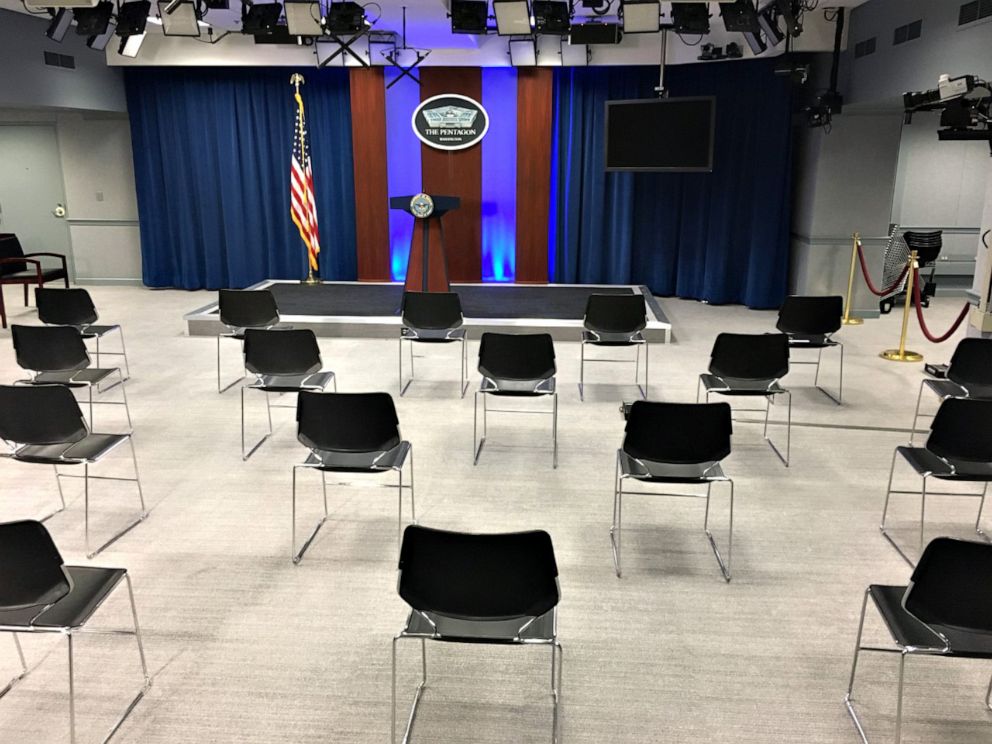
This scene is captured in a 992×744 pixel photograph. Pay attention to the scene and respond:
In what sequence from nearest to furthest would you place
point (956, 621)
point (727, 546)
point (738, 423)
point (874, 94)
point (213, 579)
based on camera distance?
point (956, 621), point (213, 579), point (727, 546), point (738, 423), point (874, 94)

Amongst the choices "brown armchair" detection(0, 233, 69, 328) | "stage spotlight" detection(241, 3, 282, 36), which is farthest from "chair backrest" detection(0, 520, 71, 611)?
"brown armchair" detection(0, 233, 69, 328)

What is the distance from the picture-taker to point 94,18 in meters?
7.63

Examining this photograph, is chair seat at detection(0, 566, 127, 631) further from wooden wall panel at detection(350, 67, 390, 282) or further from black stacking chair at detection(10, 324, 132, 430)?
wooden wall panel at detection(350, 67, 390, 282)

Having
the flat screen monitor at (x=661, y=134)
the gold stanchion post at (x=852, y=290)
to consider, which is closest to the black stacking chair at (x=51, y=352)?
the flat screen monitor at (x=661, y=134)

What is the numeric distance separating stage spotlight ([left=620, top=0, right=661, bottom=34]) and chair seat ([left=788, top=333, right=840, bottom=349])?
321cm

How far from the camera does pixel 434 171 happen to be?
11.8 m

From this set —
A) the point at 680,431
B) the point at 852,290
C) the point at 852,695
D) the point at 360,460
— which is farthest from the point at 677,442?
the point at 852,290

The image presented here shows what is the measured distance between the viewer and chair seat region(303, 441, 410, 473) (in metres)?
3.93

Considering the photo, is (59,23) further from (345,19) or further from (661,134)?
(661,134)

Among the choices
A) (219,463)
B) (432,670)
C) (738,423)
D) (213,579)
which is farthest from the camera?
(738,423)

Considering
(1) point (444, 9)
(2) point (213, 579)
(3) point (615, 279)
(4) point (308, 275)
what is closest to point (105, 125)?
(4) point (308, 275)

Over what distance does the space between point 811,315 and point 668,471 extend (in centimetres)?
330

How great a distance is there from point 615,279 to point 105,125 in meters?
7.95

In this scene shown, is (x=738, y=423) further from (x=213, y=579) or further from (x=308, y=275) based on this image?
(x=308, y=275)
